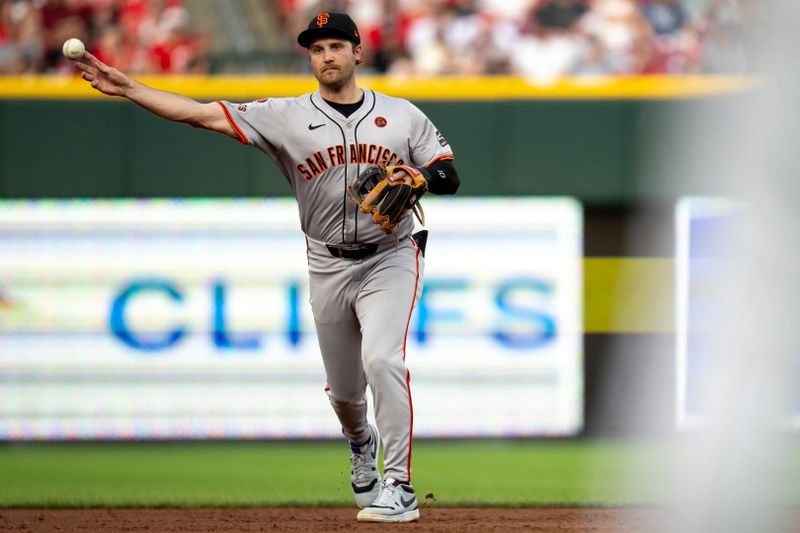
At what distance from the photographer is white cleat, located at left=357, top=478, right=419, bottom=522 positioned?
4617 millimetres

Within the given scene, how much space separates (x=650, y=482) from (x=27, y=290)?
3.92m

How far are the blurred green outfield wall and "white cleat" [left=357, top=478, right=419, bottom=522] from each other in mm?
3907

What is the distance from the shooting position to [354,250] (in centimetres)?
472

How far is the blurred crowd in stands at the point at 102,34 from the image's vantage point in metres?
8.78

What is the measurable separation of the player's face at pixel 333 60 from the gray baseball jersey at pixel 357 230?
0.11 m

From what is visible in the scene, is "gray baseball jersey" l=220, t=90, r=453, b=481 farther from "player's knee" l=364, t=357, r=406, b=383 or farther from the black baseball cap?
the black baseball cap

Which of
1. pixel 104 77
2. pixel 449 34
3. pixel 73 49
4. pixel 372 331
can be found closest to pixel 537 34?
pixel 449 34

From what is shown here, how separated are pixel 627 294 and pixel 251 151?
2451 millimetres

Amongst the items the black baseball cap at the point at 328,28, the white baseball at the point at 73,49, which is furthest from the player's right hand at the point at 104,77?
the black baseball cap at the point at 328,28

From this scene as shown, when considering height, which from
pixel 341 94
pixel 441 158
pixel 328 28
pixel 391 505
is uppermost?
pixel 328 28

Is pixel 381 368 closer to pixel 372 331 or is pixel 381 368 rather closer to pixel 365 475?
pixel 372 331

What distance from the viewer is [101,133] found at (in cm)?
827

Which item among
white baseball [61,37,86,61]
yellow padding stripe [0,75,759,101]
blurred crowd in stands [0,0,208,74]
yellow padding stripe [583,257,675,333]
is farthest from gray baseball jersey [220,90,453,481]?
blurred crowd in stands [0,0,208,74]

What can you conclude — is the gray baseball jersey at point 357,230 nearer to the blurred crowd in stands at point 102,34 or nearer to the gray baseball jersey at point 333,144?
the gray baseball jersey at point 333,144
